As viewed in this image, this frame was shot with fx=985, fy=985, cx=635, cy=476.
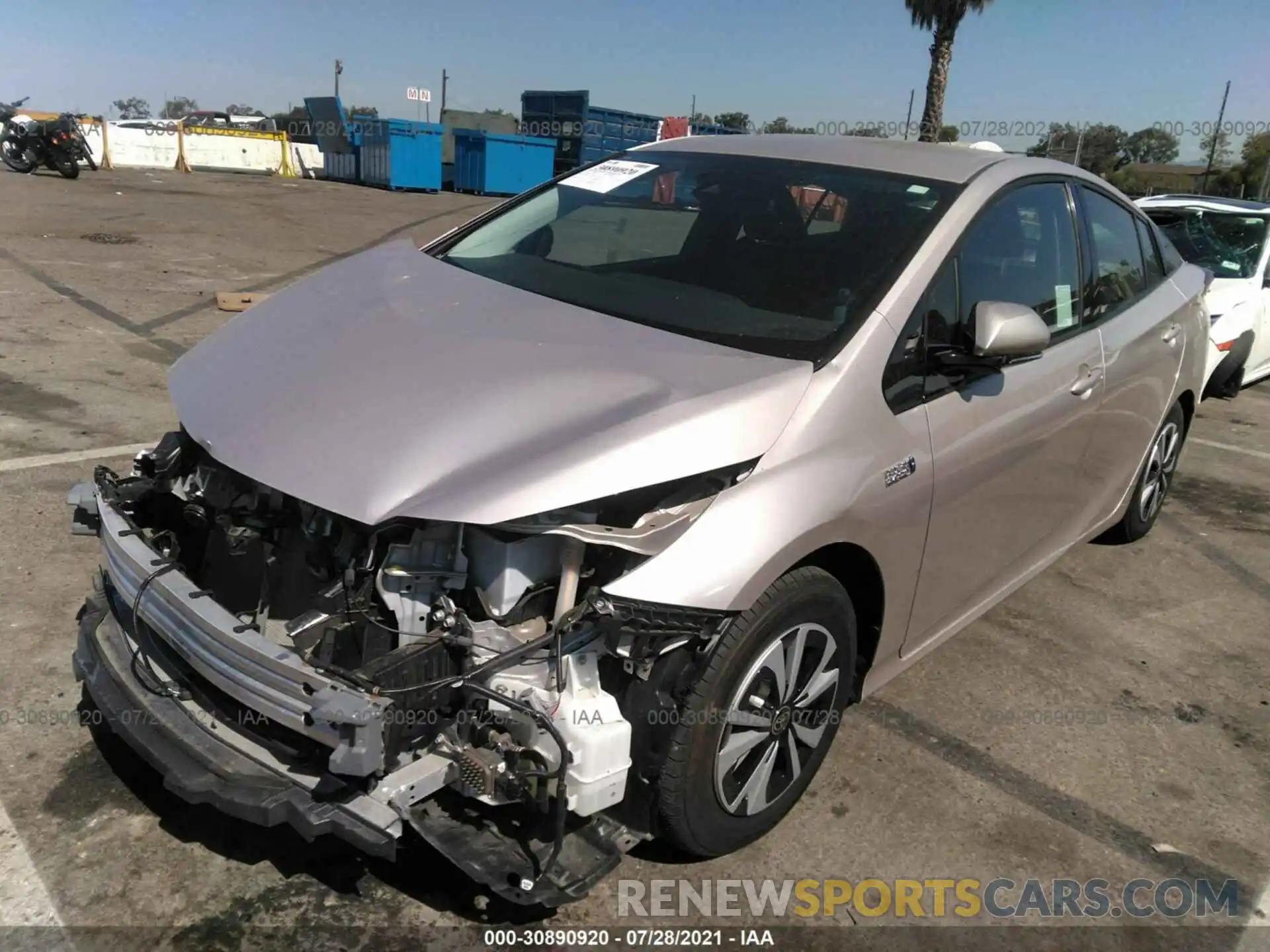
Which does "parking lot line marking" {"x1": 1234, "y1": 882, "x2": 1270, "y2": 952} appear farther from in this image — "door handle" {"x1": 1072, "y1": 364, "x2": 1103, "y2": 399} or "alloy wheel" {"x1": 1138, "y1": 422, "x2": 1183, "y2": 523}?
"alloy wheel" {"x1": 1138, "y1": 422, "x2": 1183, "y2": 523}

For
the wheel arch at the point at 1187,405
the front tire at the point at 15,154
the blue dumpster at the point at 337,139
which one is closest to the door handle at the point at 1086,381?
the wheel arch at the point at 1187,405

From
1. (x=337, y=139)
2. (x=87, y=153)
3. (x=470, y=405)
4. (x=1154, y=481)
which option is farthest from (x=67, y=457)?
(x=337, y=139)

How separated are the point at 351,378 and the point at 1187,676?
329 cm

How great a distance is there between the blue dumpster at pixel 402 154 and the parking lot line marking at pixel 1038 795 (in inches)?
917

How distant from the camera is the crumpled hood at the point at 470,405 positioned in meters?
2.10

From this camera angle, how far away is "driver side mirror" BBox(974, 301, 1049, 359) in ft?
8.93

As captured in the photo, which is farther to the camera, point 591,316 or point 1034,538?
point 1034,538

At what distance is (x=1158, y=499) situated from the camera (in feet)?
16.5

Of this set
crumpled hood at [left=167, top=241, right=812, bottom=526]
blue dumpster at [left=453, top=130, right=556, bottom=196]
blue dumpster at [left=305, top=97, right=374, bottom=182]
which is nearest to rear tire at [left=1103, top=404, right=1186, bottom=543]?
crumpled hood at [left=167, top=241, right=812, bottom=526]

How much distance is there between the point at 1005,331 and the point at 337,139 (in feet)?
85.4

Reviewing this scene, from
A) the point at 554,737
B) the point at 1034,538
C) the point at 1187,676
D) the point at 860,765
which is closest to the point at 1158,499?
the point at 1187,676

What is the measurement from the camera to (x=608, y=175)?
3771 millimetres

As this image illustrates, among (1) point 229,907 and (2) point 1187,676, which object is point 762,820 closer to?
(1) point 229,907

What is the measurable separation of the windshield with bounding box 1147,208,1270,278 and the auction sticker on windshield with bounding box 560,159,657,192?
235 inches
